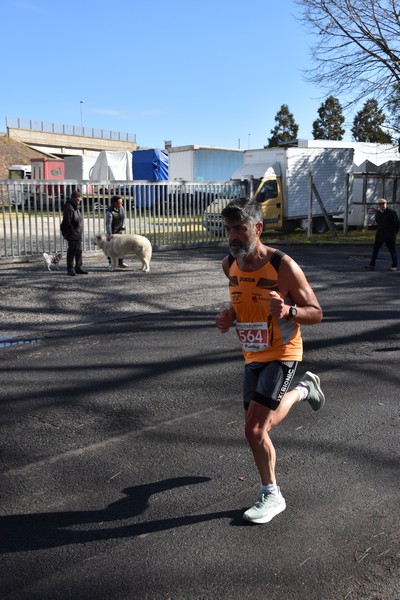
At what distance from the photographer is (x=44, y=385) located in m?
6.63

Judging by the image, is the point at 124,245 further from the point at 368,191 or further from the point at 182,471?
the point at 368,191

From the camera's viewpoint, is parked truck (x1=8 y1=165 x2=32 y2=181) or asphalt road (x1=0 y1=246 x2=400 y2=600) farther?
parked truck (x1=8 y1=165 x2=32 y2=181)

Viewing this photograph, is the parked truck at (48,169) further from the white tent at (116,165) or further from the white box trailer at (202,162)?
the white box trailer at (202,162)

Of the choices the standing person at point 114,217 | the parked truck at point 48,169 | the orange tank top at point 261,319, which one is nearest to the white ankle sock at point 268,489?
the orange tank top at point 261,319

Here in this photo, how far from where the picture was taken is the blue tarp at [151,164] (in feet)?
113

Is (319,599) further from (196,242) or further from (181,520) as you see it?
(196,242)

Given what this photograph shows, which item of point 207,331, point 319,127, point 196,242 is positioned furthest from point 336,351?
point 319,127

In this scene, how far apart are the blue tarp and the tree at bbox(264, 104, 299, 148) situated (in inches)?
1583

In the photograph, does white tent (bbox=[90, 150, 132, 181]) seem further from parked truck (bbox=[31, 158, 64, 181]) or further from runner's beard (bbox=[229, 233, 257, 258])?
runner's beard (bbox=[229, 233, 257, 258])

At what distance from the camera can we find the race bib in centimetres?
386

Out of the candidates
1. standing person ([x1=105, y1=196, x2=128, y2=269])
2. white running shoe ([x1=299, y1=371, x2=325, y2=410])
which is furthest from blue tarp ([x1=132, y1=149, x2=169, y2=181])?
white running shoe ([x1=299, y1=371, x2=325, y2=410])

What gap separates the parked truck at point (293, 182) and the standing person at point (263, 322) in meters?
20.1

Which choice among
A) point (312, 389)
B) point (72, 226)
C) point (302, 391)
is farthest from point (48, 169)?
point (302, 391)

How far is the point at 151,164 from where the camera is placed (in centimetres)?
3459
